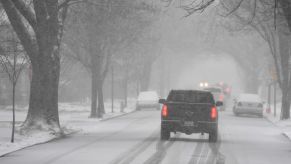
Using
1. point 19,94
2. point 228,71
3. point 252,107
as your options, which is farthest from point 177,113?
point 228,71

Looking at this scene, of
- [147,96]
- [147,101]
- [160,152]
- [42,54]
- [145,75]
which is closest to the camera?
[160,152]

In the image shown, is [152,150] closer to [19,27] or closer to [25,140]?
[25,140]

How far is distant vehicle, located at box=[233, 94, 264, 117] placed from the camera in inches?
1845

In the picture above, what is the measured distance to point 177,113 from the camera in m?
22.6

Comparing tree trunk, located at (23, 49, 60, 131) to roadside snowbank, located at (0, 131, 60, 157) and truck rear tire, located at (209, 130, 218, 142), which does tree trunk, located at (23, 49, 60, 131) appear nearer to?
roadside snowbank, located at (0, 131, 60, 157)

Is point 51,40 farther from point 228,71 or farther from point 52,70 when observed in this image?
point 228,71

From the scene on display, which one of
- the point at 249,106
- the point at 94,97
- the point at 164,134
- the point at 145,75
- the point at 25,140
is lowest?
the point at 25,140

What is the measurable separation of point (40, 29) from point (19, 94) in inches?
1257

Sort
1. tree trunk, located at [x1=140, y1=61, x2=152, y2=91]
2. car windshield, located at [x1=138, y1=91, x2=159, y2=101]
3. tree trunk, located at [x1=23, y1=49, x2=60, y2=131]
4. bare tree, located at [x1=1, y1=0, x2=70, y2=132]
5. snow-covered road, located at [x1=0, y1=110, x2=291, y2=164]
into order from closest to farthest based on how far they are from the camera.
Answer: snow-covered road, located at [x1=0, y1=110, x2=291, y2=164]
bare tree, located at [x1=1, y1=0, x2=70, y2=132]
tree trunk, located at [x1=23, y1=49, x2=60, y2=131]
car windshield, located at [x1=138, y1=91, x2=159, y2=101]
tree trunk, located at [x1=140, y1=61, x2=152, y2=91]

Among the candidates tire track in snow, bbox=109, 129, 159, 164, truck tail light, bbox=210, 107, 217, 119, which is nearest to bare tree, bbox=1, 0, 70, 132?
tire track in snow, bbox=109, 129, 159, 164

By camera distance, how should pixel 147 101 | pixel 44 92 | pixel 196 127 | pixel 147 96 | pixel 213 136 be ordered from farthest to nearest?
pixel 147 96, pixel 147 101, pixel 44 92, pixel 213 136, pixel 196 127

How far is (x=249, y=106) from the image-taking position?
155 ft

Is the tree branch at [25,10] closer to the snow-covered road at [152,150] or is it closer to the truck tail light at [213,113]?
the snow-covered road at [152,150]

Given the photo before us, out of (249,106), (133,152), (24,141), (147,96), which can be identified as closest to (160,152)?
(133,152)
